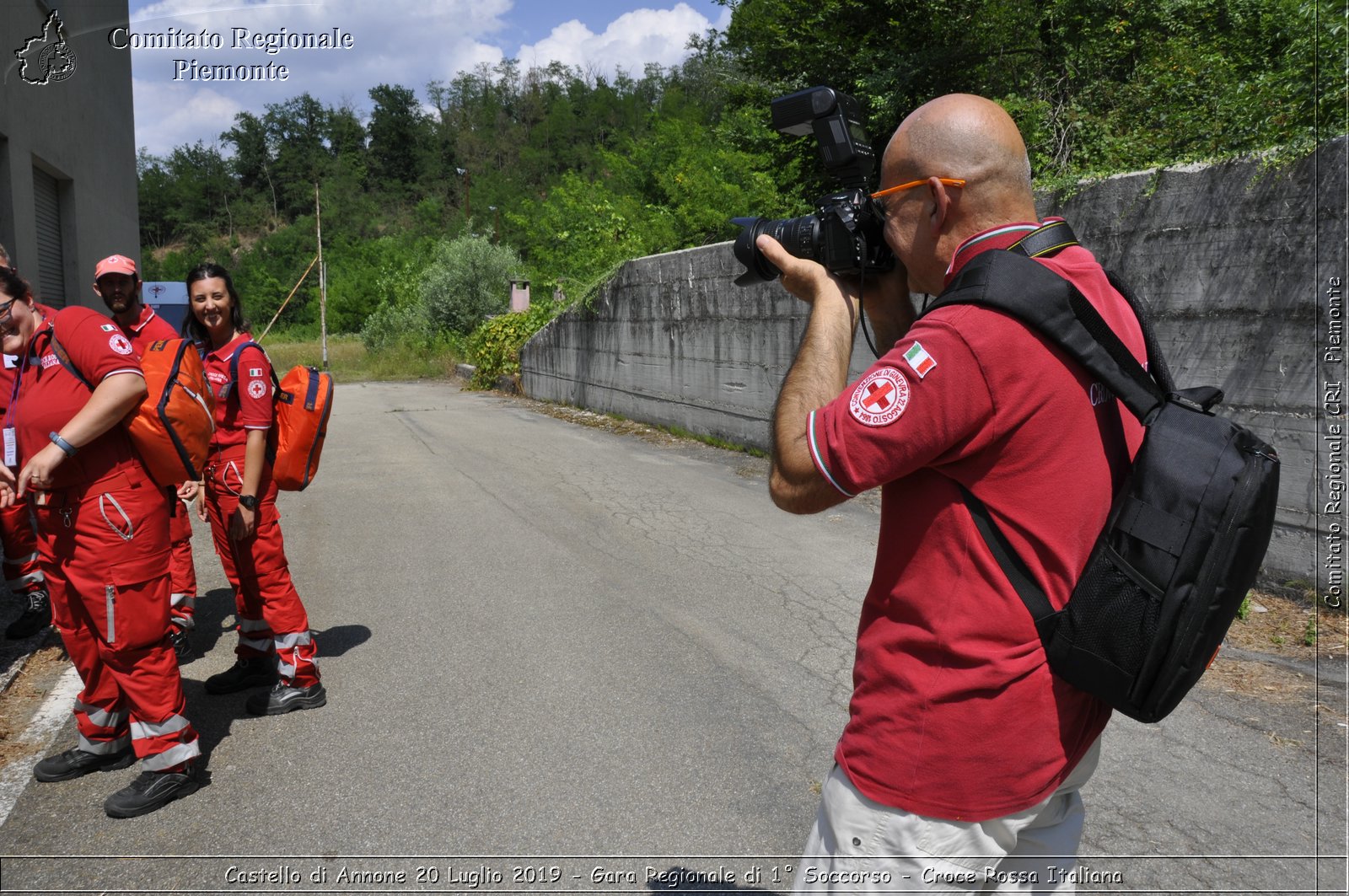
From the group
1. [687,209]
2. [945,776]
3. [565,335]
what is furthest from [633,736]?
[687,209]

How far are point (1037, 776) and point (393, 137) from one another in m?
84.9

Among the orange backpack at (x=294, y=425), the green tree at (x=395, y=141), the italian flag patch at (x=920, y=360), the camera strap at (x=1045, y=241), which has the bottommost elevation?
the orange backpack at (x=294, y=425)

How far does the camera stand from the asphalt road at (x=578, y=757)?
3045 millimetres

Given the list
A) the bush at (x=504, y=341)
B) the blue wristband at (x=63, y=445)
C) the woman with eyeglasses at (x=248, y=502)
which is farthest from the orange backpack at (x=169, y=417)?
the bush at (x=504, y=341)

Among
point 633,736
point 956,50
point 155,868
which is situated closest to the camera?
point 155,868

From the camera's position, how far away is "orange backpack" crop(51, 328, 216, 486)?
346cm

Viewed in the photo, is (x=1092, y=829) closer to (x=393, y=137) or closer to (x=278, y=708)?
(x=278, y=708)

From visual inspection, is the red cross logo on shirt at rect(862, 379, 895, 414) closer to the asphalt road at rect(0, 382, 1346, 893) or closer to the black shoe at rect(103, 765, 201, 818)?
the asphalt road at rect(0, 382, 1346, 893)

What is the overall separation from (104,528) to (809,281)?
9.33ft

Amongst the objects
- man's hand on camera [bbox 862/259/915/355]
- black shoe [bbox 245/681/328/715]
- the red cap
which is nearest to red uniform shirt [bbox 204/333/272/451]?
the red cap

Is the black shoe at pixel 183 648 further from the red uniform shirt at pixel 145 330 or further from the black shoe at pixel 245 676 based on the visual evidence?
the red uniform shirt at pixel 145 330

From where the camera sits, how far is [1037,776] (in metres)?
1.60

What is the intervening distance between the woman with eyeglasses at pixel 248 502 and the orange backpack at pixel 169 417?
35 cm

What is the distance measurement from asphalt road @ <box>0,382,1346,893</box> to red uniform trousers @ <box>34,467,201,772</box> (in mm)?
334
